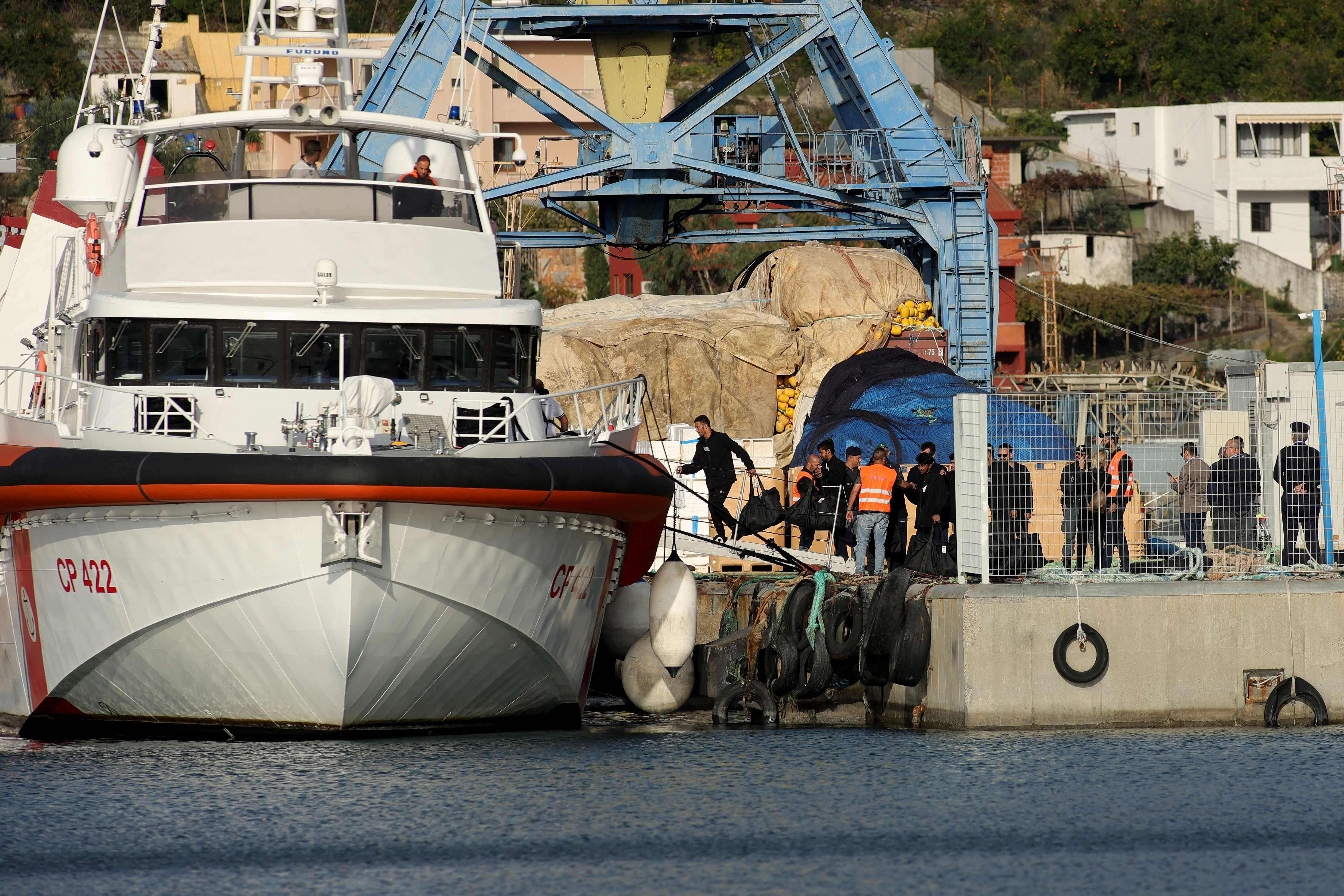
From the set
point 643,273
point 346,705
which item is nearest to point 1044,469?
point 346,705

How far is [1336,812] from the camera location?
31.4 feet

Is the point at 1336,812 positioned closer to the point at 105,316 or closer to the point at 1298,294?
the point at 105,316

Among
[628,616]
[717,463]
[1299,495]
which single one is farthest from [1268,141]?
[628,616]

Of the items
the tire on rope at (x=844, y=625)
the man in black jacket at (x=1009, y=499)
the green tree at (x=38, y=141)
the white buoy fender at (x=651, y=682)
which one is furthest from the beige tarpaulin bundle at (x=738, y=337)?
the green tree at (x=38, y=141)

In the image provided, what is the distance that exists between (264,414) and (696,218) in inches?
1549

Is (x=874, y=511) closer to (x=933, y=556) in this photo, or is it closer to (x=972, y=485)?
(x=933, y=556)

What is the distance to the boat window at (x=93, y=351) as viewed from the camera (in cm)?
1203

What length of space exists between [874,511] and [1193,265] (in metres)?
36.3

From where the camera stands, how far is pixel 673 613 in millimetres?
13500

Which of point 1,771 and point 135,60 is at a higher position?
point 135,60

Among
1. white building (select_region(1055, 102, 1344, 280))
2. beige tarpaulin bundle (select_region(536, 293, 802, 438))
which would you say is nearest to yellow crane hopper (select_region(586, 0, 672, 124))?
beige tarpaulin bundle (select_region(536, 293, 802, 438))

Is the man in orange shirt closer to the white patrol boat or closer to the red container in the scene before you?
the white patrol boat

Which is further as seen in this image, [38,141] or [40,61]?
[40,61]

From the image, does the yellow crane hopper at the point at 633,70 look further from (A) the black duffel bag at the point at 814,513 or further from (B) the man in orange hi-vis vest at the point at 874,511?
(B) the man in orange hi-vis vest at the point at 874,511
